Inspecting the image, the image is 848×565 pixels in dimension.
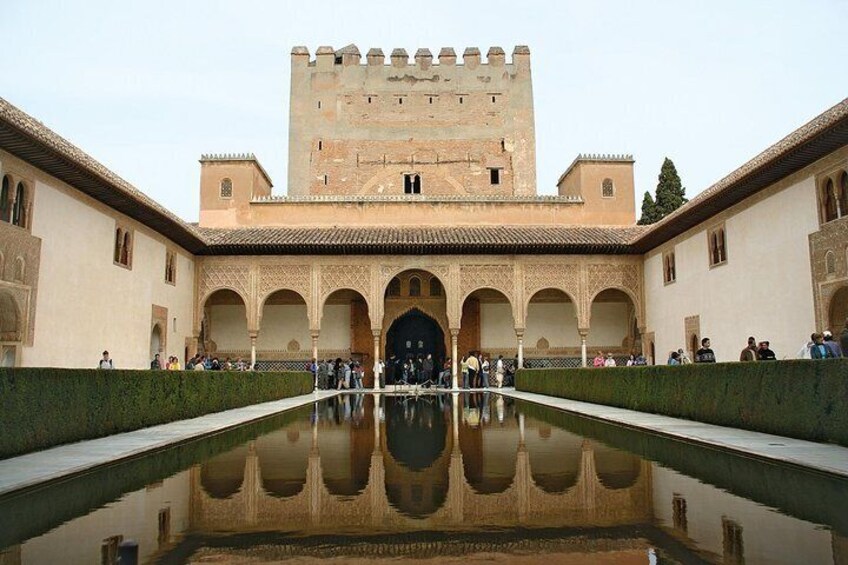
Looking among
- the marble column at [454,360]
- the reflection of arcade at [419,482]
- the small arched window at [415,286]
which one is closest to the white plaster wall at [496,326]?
the small arched window at [415,286]

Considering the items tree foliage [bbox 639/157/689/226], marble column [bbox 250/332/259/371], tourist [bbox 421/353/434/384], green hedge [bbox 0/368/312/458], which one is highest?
tree foliage [bbox 639/157/689/226]

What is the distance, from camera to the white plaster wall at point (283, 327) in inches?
946

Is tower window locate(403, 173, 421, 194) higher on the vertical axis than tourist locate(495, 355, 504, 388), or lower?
higher

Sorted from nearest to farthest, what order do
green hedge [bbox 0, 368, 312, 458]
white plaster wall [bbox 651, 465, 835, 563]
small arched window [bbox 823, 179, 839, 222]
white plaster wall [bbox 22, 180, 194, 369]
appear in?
white plaster wall [bbox 651, 465, 835, 563] < green hedge [bbox 0, 368, 312, 458] < small arched window [bbox 823, 179, 839, 222] < white plaster wall [bbox 22, 180, 194, 369]

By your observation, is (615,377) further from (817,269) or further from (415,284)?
(415,284)

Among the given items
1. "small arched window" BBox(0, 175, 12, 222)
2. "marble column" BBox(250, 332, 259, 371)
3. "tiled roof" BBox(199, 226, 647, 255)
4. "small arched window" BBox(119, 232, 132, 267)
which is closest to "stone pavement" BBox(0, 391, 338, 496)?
"small arched window" BBox(0, 175, 12, 222)

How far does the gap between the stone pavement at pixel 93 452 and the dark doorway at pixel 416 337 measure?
15.3m

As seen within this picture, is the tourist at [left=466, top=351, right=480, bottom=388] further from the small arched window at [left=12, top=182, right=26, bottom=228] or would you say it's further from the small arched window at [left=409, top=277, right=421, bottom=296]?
the small arched window at [left=12, top=182, right=26, bottom=228]

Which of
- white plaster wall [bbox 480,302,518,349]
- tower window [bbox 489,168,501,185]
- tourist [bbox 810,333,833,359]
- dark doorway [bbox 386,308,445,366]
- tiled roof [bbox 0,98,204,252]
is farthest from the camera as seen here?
tower window [bbox 489,168,501,185]

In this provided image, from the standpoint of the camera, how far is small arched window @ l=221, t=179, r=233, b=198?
25.9 m

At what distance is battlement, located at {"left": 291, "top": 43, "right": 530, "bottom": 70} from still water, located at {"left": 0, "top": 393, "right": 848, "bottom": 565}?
1119 inches

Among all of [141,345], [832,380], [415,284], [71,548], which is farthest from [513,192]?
[71,548]

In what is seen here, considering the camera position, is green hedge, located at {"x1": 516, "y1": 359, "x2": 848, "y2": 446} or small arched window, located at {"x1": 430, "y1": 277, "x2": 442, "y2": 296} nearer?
green hedge, located at {"x1": 516, "y1": 359, "x2": 848, "y2": 446}

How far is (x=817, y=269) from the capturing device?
12805mm
